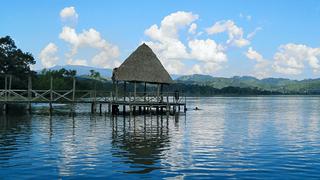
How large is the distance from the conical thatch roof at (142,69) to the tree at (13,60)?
19643 millimetres

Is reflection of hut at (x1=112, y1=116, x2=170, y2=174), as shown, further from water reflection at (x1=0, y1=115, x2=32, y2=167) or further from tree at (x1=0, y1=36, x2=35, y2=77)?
tree at (x1=0, y1=36, x2=35, y2=77)

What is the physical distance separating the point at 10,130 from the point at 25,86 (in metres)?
37.8

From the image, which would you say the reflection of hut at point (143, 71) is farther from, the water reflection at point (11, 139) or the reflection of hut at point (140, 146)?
the water reflection at point (11, 139)

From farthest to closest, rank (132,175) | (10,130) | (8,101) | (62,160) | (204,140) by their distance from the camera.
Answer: (8,101) → (10,130) → (204,140) → (62,160) → (132,175)

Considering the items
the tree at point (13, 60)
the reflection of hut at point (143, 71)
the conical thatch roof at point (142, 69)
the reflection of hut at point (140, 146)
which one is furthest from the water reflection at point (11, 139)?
the tree at point (13, 60)

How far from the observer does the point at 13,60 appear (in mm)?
63438

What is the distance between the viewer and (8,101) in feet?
Answer: 160

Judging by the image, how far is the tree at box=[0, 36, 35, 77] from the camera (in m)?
62.6

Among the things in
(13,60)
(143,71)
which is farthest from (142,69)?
(13,60)

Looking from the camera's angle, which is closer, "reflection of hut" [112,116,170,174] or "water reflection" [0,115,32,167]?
"reflection of hut" [112,116,170,174]

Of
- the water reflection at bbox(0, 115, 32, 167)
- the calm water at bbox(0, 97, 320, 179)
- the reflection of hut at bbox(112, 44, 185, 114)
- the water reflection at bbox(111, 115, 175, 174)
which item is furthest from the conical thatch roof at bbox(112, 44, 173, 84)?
the calm water at bbox(0, 97, 320, 179)

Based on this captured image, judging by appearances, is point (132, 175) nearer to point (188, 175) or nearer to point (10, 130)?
point (188, 175)

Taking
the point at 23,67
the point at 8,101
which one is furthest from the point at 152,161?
the point at 23,67

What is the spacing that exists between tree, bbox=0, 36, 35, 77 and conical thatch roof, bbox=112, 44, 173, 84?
1964cm
